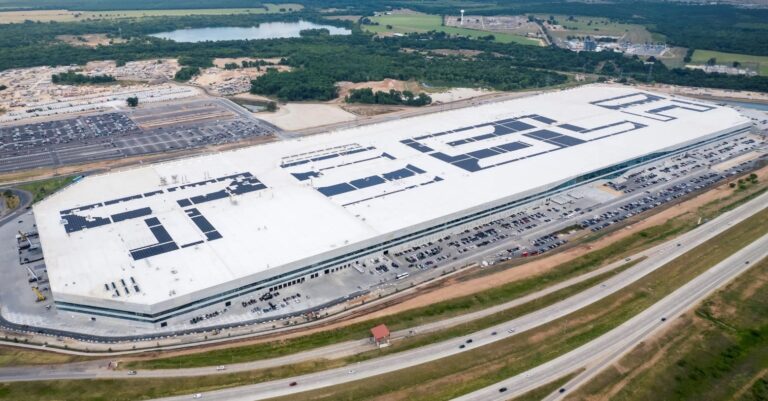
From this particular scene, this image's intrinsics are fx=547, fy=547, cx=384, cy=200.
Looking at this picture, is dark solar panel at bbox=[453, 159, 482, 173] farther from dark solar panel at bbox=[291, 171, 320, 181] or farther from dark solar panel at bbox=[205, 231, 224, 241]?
dark solar panel at bbox=[205, 231, 224, 241]

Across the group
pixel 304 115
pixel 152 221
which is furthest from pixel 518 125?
pixel 152 221

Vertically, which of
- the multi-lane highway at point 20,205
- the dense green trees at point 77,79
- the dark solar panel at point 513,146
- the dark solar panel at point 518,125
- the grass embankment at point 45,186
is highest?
the dense green trees at point 77,79

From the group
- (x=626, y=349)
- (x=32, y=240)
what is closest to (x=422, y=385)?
(x=626, y=349)

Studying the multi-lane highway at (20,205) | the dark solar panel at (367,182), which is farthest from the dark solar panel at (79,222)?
the dark solar panel at (367,182)

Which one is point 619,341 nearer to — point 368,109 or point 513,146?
point 513,146

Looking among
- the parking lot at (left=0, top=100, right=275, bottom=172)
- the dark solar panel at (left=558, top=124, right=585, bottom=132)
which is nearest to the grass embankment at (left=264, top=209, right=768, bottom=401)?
the dark solar panel at (left=558, top=124, right=585, bottom=132)

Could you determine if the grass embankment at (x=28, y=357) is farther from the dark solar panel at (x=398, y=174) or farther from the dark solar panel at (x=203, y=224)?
the dark solar panel at (x=398, y=174)
